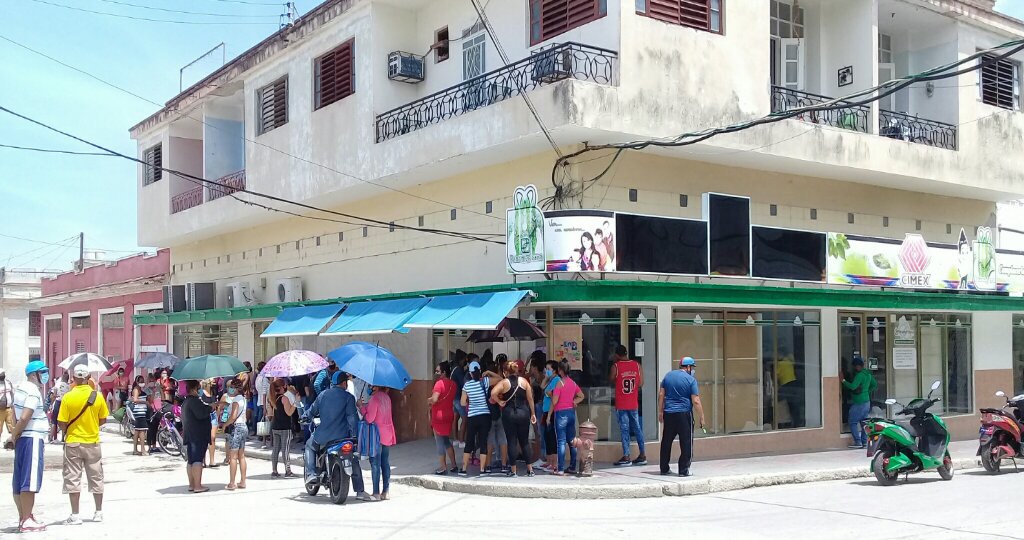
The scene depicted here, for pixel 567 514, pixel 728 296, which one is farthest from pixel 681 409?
pixel 567 514

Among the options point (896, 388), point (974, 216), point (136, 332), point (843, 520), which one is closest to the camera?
point (843, 520)

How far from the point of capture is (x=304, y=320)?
64.3ft

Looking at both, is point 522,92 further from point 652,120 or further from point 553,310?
point 553,310

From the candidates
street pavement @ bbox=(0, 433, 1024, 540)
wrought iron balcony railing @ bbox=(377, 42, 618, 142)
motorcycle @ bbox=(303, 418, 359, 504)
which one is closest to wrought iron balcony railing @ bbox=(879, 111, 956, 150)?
wrought iron balcony railing @ bbox=(377, 42, 618, 142)

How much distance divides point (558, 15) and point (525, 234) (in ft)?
12.8

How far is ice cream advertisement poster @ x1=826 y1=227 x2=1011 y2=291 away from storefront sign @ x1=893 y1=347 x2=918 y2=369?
1627 millimetres

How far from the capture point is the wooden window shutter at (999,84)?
68.2 feet

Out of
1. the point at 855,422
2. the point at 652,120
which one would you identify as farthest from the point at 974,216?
the point at 652,120

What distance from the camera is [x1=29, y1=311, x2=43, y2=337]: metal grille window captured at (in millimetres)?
54531

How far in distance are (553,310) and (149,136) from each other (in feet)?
66.4

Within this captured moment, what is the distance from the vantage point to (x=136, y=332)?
3303 centimetres

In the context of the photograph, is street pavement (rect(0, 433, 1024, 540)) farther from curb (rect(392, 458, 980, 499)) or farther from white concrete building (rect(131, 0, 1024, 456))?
white concrete building (rect(131, 0, 1024, 456))

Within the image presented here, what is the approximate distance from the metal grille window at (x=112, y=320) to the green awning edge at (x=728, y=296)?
14630 millimetres

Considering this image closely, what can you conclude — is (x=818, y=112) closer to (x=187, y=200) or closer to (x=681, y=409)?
(x=681, y=409)
